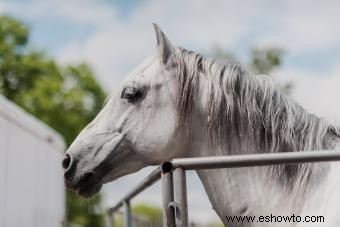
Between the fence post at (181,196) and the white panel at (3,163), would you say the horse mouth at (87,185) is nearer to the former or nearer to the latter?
the fence post at (181,196)

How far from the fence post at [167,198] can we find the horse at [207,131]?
22.0 inches

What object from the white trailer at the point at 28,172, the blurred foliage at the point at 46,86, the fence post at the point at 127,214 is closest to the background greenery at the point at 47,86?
the blurred foliage at the point at 46,86

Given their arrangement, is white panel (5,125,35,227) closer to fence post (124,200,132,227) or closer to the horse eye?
fence post (124,200,132,227)

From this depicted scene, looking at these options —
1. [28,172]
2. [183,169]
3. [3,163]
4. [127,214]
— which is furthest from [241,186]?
[28,172]

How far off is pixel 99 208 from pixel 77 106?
23.3 ft

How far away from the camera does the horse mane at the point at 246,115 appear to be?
2797 millimetres

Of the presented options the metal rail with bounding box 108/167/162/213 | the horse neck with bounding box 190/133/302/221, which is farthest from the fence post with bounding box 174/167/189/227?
the horse neck with bounding box 190/133/302/221

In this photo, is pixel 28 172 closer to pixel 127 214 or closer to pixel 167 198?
pixel 127 214

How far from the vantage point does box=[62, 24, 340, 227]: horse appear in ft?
8.98

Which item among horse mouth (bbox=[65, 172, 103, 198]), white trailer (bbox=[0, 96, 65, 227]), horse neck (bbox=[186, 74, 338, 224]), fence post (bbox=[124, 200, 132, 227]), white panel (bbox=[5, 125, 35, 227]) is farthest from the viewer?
white panel (bbox=[5, 125, 35, 227])

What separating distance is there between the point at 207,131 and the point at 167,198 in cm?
69

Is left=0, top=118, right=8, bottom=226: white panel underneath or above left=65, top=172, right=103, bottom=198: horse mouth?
above

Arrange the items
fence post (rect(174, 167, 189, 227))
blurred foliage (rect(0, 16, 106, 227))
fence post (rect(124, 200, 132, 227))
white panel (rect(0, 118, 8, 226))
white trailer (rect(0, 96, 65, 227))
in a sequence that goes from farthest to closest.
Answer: blurred foliage (rect(0, 16, 106, 227)) → white trailer (rect(0, 96, 65, 227)) → white panel (rect(0, 118, 8, 226)) → fence post (rect(124, 200, 132, 227)) → fence post (rect(174, 167, 189, 227))

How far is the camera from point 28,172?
608cm
